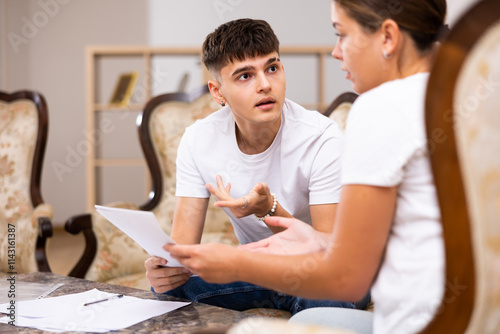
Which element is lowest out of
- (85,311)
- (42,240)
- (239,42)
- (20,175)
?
(42,240)

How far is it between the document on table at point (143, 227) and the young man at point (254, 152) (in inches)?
14.6

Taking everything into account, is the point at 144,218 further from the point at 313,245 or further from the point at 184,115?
the point at 184,115

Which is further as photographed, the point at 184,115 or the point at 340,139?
the point at 184,115

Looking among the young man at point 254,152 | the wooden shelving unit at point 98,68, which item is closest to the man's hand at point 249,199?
the young man at point 254,152

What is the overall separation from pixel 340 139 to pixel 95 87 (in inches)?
115

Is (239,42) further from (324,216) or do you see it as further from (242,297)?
(242,297)

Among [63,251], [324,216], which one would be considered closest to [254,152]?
[324,216]

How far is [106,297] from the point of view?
1.07 meters

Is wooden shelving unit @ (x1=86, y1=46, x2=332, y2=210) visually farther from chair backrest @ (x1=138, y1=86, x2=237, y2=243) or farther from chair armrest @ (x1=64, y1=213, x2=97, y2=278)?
chair armrest @ (x1=64, y1=213, x2=97, y2=278)

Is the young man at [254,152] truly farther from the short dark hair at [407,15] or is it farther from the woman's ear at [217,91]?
the short dark hair at [407,15]

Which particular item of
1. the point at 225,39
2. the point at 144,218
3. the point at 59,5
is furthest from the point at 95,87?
the point at 144,218

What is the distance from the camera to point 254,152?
1.49 m

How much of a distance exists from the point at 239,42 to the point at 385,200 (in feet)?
2.94

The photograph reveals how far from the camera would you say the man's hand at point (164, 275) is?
3.63 ft
